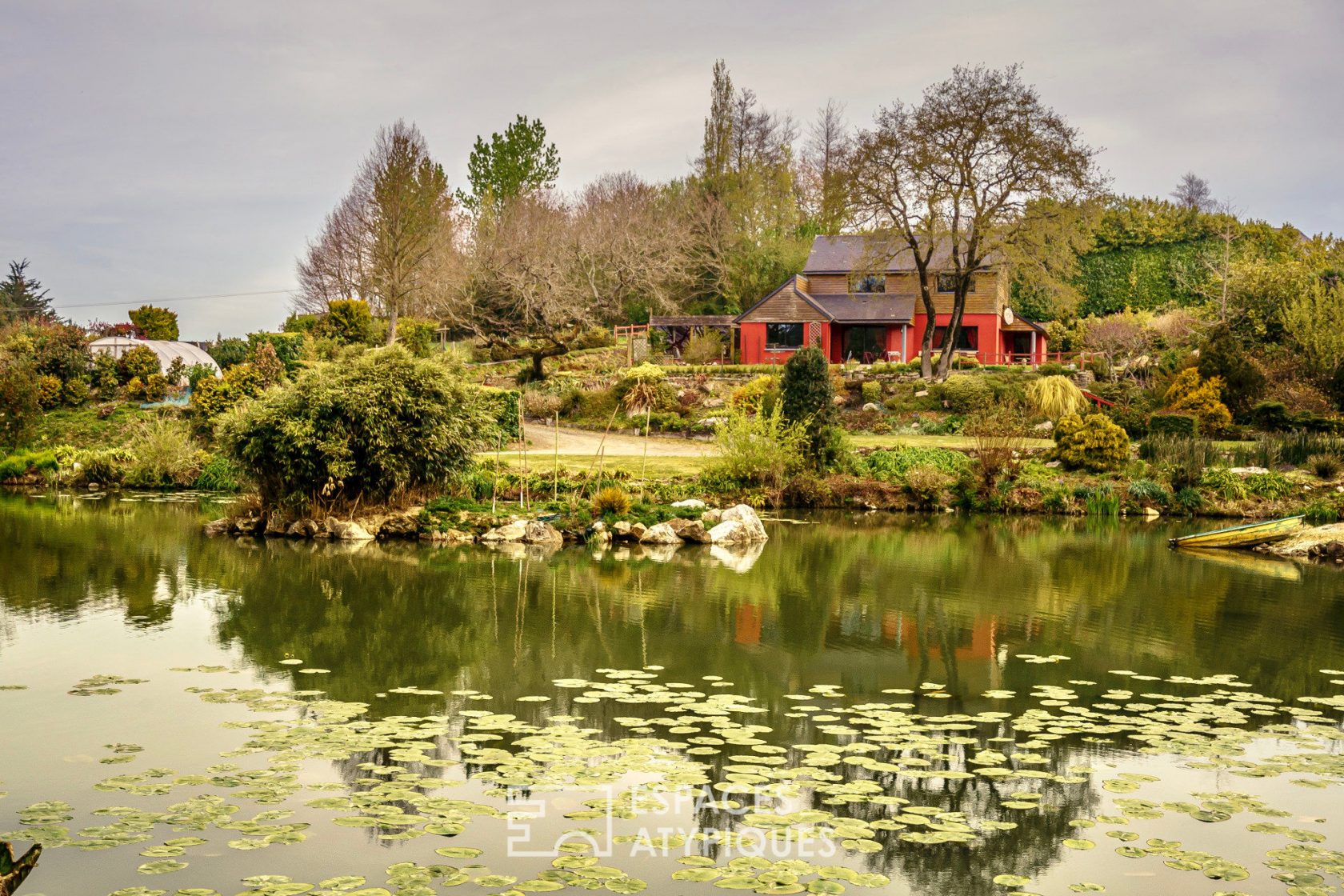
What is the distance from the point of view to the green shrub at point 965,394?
33938 mm

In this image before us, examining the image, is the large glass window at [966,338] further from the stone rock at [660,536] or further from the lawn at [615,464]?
the stone rock at [660,536]

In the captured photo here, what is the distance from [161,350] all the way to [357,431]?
994 inches

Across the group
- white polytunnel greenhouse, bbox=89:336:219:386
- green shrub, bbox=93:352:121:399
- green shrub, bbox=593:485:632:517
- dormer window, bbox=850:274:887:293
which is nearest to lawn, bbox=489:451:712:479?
green shrub, bbox=593:485:632:517

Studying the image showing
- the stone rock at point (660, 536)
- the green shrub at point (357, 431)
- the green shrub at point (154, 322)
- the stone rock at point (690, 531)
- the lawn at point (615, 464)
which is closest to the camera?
the green shrub at point (357, 431)

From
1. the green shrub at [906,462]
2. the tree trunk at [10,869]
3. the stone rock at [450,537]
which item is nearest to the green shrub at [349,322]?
the green shrub at [906,462]

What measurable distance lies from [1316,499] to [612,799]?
70.9 ft

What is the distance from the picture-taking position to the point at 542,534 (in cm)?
1848

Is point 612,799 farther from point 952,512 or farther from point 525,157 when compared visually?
point 525,157

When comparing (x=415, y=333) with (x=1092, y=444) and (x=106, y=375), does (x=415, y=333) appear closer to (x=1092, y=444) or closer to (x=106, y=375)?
(x=106, y=375)

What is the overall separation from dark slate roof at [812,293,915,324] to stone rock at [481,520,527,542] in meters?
31.1

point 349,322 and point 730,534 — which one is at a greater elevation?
point 349,322

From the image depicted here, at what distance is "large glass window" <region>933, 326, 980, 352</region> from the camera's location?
48406 millimetres

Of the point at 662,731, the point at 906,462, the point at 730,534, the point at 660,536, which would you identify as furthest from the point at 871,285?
the point at 662,731

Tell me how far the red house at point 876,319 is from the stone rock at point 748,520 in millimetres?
27356
